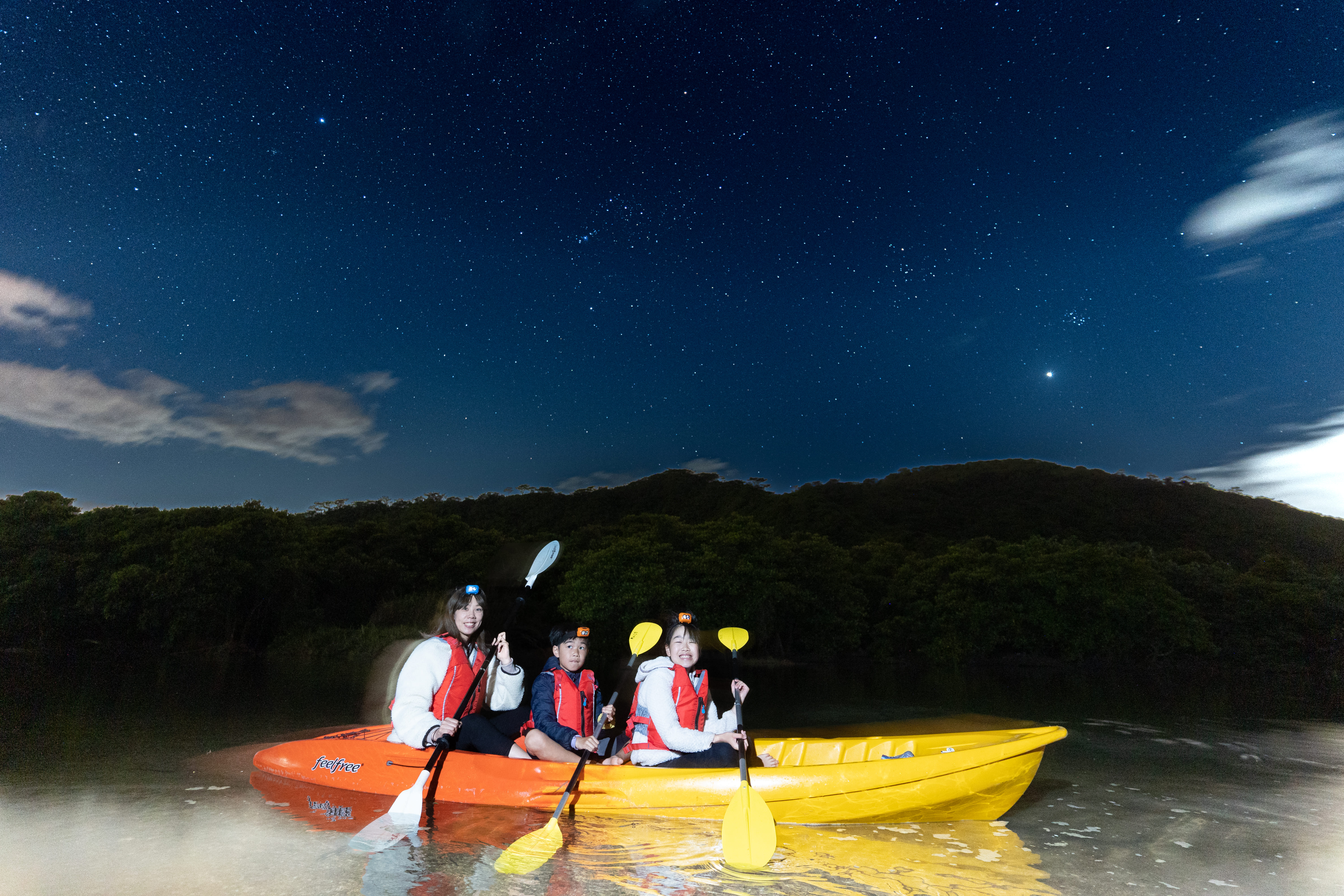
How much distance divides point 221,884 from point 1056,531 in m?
57.1

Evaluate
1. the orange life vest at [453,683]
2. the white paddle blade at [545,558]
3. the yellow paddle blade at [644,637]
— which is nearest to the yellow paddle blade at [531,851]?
the orange life vest at [453,683]

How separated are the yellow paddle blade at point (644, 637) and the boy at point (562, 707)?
0.63m

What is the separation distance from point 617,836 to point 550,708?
39.6 inches

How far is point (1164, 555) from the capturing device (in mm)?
38531

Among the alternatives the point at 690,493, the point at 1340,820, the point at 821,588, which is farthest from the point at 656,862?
the point at 690,493

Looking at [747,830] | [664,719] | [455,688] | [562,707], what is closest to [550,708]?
[562,707]

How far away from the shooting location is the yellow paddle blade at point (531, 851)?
402cm

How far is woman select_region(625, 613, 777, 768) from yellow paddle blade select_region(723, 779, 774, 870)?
43 cm

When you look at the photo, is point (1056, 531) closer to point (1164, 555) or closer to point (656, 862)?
point (1164, 555)

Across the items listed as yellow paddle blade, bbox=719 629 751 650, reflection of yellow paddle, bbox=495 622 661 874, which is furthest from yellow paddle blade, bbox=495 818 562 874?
yellow paddle blade, bbox=719 629 751 650

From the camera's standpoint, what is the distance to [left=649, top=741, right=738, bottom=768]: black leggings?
479 centimetres

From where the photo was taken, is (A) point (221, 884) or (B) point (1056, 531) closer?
(A) point (221, 884)

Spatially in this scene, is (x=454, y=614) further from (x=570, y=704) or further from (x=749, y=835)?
(x=749, y=835)

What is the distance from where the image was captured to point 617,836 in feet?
14.8
